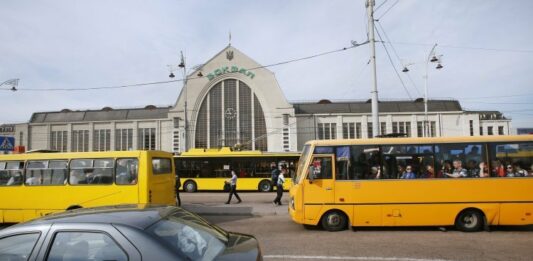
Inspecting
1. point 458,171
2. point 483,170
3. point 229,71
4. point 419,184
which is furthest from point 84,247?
point 229,71

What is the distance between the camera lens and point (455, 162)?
35.0ft

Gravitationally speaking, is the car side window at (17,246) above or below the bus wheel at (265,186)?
above

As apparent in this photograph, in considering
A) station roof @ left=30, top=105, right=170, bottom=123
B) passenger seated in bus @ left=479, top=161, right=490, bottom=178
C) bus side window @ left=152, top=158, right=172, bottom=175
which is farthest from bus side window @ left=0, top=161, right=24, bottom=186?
station roof @ left=30, top=105, right=170, bottom=123

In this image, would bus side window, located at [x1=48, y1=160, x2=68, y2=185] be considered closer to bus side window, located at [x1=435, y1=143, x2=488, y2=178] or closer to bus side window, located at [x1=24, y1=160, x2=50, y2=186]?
bus side window, located at [x1=24, y1=160, x2=50, y2=186]

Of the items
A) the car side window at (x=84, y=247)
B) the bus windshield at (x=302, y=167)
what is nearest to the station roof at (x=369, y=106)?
the bus windshield at (x=302, y=167)

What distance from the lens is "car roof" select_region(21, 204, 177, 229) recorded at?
3461 mm

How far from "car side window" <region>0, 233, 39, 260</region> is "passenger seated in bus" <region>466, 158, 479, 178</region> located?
10.4m

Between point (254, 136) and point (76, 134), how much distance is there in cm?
2798

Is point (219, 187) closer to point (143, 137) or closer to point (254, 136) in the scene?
point (254, 136)

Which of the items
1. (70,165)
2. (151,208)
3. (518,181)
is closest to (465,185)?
(518,181)

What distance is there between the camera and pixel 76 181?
11414 millimetres

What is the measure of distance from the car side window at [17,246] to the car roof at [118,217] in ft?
0.52

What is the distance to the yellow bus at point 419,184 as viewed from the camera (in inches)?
411

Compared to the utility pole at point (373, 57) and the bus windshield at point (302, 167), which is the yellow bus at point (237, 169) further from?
the bus windshield at point (302, 167)
